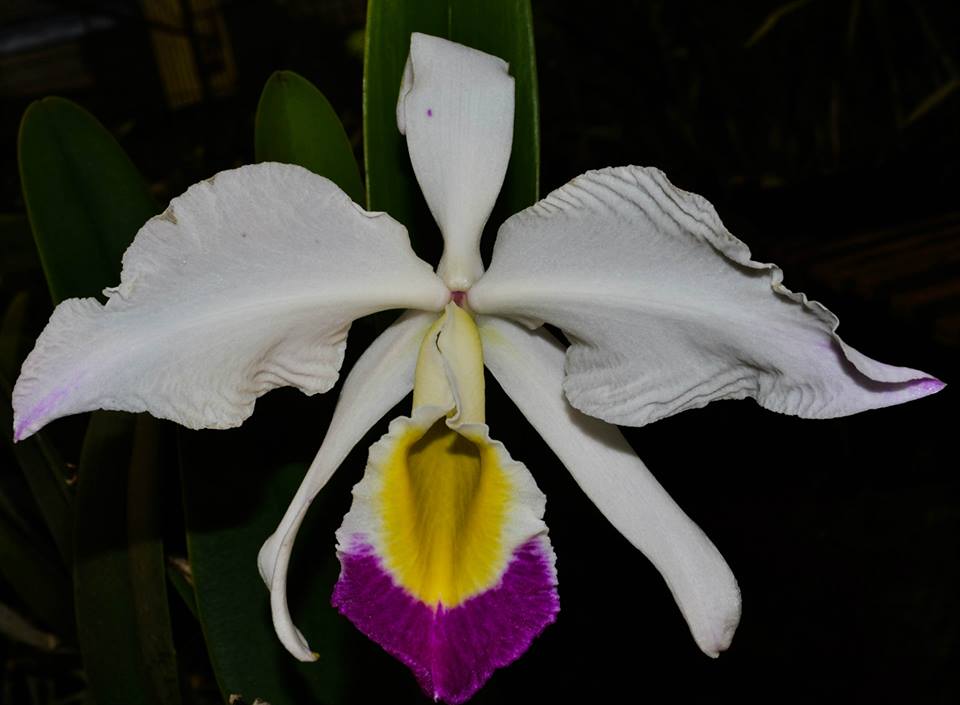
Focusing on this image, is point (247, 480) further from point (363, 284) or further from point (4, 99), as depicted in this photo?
point (4, 99)

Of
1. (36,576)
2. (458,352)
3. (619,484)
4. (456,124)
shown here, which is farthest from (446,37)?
(36,576)

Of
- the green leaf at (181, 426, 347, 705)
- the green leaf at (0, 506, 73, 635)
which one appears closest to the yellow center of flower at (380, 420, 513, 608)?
the green leaf at (181, 426, 347, 705)

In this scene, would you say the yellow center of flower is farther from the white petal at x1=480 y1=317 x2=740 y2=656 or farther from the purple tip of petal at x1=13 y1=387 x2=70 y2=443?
the purple tip of petal at x1=13 y1=387 x2=70 y2=443

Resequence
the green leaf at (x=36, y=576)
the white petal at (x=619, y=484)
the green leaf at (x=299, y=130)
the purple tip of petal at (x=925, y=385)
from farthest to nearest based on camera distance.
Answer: the green leaf at (x=36, y=576), the green leaf at (x=299, y=130), the white petal at (x=619, y=484), the purple tip of petal at (x=925, y=385)

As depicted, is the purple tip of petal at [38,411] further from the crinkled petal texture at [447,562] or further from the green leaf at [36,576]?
the green leaf at [36,576]

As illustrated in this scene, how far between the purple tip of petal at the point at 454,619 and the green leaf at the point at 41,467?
369mm

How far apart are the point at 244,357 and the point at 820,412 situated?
36 centimetres

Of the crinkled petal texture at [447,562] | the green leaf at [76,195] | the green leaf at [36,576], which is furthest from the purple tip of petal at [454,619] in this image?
the green leaf at [36,576]

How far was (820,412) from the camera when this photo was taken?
54 cm

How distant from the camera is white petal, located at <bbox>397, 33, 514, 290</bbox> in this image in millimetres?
601

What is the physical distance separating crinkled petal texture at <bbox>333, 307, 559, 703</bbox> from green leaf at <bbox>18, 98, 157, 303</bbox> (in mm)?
329

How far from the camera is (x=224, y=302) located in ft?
1.88

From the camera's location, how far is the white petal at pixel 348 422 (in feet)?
Answer: 1.96

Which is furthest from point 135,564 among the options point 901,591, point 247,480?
point 901,591
